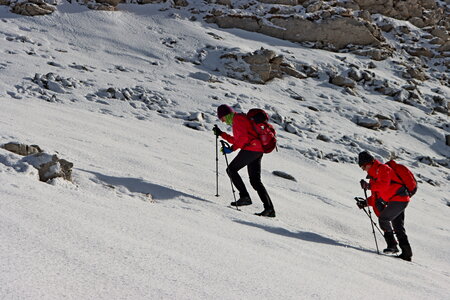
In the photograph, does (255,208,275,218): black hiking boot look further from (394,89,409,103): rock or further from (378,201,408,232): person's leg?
(394,89,409,103): rock

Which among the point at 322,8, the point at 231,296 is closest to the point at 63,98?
the point at 231,296

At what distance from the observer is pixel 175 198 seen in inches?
193

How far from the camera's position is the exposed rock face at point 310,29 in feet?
76.3

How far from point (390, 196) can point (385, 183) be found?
18 centimetres

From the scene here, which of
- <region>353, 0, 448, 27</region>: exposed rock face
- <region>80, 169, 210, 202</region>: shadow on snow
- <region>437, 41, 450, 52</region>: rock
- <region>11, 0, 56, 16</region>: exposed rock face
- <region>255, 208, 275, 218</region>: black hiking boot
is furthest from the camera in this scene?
<region>353, 0, 448, 27</region>: exposed rock face

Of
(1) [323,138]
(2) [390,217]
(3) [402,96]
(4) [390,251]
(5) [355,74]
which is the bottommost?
(1) [323,138]

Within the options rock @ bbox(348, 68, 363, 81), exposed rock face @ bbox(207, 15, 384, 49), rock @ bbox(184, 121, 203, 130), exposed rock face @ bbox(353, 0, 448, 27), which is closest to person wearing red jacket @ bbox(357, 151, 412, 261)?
rock @ bbox(184, 121, 203, 130)

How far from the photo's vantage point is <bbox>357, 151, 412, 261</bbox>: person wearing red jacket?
5.10 meters

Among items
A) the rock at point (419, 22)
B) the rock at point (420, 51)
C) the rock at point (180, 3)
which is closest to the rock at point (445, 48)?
the rock at point (420, 51)

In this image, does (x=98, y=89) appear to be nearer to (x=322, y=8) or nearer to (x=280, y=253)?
(x=280, y=253)

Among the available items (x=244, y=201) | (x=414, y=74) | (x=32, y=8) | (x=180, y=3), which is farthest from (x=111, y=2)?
(x=244, y=201)

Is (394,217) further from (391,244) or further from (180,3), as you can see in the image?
(180,3)

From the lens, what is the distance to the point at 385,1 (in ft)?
92.5

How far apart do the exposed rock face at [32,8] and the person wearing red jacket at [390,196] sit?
18733 mm
